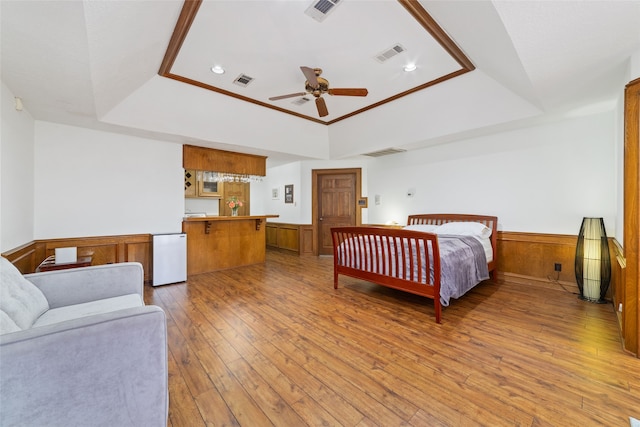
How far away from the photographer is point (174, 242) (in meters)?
4.08

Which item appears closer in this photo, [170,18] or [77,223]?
[170,18]

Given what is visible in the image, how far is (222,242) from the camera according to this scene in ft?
16.0

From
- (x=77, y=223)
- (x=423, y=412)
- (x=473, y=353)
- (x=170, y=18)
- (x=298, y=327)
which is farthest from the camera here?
(x=77, y=223)

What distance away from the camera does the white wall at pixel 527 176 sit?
337cm

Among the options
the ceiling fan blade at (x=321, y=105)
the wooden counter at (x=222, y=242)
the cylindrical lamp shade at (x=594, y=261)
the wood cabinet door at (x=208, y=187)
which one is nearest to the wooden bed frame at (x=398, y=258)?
the cylindrical lamp shade at (x=594, y=261)

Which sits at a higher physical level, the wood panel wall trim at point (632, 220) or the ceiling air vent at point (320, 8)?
the ceiling air vent at point (320, 8)

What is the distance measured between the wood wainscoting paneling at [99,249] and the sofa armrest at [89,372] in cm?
248

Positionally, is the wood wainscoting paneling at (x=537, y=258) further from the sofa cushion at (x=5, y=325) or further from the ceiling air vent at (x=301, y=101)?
the sofa cushion at (x=5, y=325)

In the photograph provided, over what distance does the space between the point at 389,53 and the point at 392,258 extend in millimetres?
2399

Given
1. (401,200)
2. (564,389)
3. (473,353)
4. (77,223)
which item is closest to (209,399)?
(473,353)

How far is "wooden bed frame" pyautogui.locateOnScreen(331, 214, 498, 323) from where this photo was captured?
269cm

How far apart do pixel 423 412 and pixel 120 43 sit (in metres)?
3.46

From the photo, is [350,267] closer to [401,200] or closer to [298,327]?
[298,327]

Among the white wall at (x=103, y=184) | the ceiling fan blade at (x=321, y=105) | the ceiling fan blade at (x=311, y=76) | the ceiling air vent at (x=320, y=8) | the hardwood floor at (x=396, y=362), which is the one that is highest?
the ceiling air vent at (x=320, y=8)
